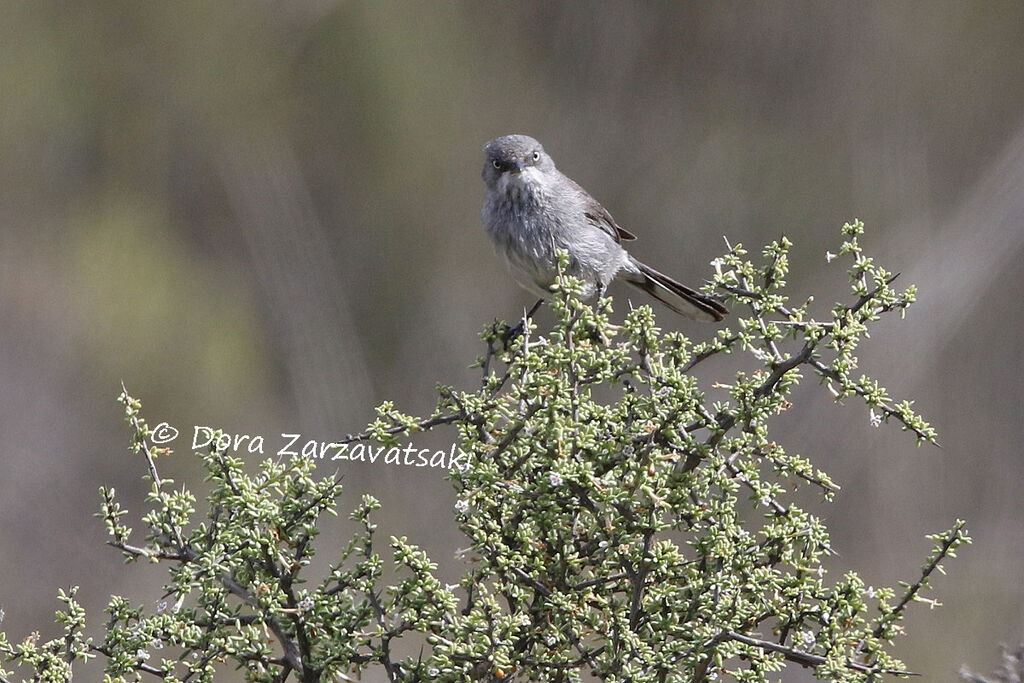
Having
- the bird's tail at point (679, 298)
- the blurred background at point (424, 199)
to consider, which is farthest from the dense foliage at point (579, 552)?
the blurred background at point (424, 199)

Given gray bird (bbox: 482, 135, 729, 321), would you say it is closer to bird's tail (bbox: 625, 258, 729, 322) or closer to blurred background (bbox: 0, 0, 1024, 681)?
bird's tail (bbox: 625, 258, 729, 322)

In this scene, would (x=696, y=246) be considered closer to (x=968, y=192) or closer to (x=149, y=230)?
(x=968, y=192)

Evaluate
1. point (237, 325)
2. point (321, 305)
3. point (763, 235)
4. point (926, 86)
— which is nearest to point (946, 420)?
point (763, 235)

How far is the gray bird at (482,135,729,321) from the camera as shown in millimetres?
3131

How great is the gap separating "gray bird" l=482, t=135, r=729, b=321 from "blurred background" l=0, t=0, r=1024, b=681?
2.07m

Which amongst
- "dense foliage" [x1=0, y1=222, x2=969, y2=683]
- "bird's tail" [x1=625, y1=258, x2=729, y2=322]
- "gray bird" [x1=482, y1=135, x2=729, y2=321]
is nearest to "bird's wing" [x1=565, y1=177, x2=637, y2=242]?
"gray bird" [x1=482, y1=135, x2=729, y2=321]

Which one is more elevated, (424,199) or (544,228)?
(424,199)

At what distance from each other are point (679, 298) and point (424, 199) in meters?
2.97

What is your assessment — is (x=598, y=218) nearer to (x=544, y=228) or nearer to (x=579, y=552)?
(x=544, y=228)

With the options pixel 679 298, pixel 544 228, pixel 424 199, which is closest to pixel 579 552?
pixel 544 228

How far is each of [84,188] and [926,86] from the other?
14.7 feet

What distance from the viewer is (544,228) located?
3.17m

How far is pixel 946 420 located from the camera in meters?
5.50

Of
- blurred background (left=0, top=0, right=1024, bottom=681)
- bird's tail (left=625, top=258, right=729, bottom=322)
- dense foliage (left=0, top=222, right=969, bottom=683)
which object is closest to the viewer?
dense foliage (left=0, top=222, right=969, bottom=683)
